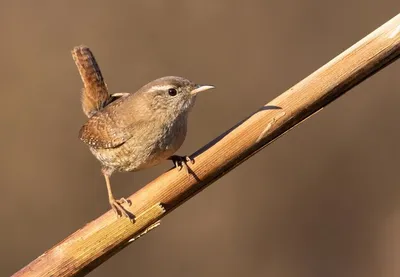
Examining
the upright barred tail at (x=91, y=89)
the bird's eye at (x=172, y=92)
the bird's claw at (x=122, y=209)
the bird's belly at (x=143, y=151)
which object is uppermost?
the upright barred tail at (x=91, y=89)

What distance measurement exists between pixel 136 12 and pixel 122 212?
3.59 meters

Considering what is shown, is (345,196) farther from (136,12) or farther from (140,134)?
(140,134)

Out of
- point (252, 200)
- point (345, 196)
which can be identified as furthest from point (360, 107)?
point (252, 200)

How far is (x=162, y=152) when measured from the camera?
2889mm

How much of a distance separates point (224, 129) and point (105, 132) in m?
2.51

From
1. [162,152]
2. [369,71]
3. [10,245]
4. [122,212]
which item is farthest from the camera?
[10,245]

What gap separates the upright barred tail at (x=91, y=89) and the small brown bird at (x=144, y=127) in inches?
11.2

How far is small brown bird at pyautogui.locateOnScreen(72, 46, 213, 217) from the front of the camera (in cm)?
291

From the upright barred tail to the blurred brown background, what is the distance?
1.89 m

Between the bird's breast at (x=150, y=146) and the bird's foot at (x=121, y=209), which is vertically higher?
the bird's breast at (x=150, y=146)

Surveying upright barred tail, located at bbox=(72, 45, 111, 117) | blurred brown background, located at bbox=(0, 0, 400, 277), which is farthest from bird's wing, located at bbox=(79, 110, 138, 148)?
blurred brown background, located at bbox=(0, 0, 400, 277)

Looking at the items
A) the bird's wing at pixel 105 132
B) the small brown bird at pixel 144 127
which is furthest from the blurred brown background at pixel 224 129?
the small brown bird at pixel 144 127

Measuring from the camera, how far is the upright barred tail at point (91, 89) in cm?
367

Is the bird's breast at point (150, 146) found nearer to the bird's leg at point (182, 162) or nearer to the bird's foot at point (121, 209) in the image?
the bird's leg at point (182, 162)
